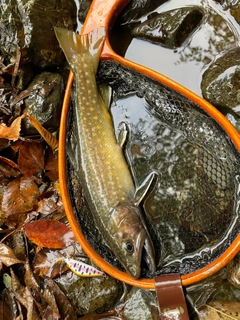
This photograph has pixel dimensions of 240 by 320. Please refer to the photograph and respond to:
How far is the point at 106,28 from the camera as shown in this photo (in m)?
2.56

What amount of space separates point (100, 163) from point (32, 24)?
111 centimetres

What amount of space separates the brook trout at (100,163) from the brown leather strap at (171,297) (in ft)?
0.57

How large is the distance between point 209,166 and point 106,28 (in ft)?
3.49

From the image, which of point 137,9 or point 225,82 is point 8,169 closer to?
point 137,9

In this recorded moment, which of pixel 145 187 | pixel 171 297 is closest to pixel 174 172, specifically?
pixel 145 187

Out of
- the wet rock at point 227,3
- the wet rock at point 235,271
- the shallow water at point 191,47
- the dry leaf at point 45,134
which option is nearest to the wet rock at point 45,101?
the dry leaf at point 45,134

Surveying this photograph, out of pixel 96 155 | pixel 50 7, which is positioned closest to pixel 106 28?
pixel 50 7

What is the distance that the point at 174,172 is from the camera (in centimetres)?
271

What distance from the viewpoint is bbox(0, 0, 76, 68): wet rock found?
2877 millimetres

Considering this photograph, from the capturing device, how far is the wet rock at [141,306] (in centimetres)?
278

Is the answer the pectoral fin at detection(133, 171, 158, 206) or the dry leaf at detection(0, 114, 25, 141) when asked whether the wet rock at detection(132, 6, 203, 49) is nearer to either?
the pectoral fin at detection(133, 171, 158, 206)

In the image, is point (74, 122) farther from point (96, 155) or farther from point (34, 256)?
point (34, 256)

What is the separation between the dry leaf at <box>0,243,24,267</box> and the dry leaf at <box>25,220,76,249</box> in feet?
0.66

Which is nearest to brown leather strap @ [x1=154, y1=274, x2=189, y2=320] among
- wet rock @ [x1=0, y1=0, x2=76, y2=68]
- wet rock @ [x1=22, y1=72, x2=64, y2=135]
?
wet rock @ [x1=22, y1=72, x2=64, y2=135]
